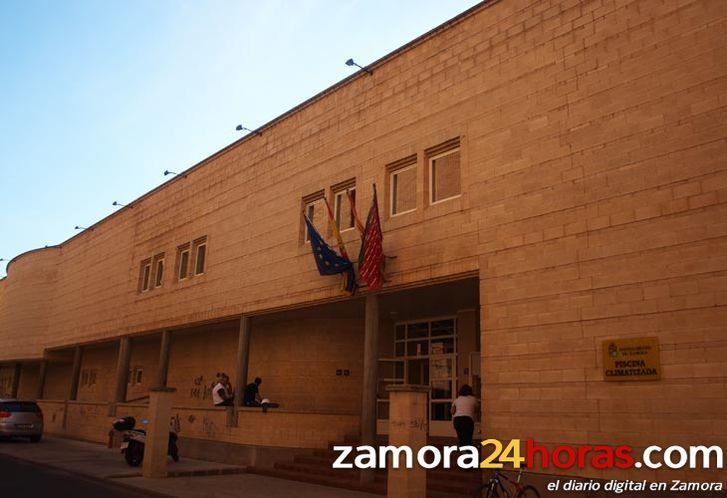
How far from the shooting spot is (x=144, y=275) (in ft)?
83.1

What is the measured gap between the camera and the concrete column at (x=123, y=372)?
79.0 ft

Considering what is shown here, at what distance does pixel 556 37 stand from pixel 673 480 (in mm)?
7680

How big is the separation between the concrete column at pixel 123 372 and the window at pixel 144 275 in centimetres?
216

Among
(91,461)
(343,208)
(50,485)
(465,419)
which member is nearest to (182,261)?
(91,461)

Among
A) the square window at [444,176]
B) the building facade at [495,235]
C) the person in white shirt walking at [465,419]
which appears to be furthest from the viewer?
the square window at [444,176]

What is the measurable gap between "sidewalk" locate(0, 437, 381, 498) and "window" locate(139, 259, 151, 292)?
703 centimetres

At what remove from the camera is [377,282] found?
43.5ft

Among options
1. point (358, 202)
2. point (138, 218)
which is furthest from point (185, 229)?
point (358, 202)

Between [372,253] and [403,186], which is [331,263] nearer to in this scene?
[372,253]

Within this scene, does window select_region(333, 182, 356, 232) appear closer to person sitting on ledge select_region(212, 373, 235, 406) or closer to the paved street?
person sitting on ledge select_region(212, 373, 235, 406)

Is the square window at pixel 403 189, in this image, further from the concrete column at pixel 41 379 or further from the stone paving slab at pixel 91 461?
the concrete column at pixel 41 379

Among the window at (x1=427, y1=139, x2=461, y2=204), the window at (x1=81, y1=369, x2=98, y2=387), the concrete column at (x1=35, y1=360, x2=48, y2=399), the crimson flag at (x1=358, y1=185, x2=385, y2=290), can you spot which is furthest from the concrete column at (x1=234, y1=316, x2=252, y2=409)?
the concrete column at (x1=35, y1=360, x2=48, y2=399)

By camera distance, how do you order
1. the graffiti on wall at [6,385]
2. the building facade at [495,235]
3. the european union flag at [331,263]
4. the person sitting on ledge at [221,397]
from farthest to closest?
the graffiti on wall at [6,385]
the person sitting on ledge at [221,397]
the european union flag at [331,263]
the building facade at [495,235]

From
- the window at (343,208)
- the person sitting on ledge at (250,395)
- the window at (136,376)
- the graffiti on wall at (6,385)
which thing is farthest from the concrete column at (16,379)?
the window at (343,208)
